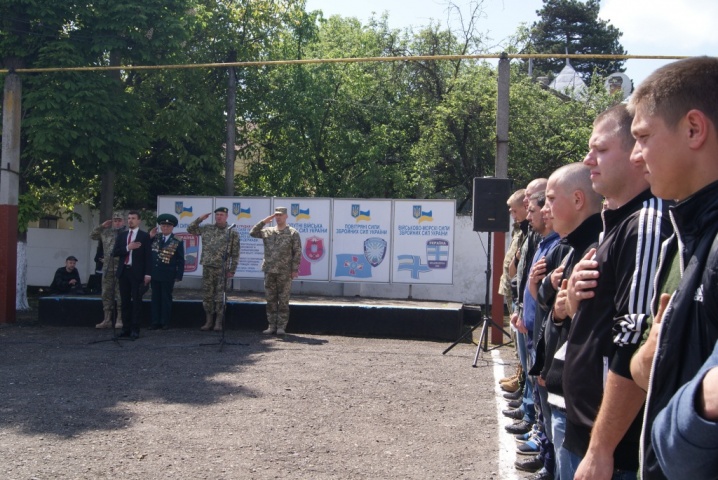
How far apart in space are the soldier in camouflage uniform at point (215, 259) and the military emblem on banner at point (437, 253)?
5398 mm

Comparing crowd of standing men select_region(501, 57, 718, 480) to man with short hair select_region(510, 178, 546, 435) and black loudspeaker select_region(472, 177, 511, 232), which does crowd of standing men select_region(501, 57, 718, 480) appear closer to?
man with short hair select_region(510, 178, 546, 435)

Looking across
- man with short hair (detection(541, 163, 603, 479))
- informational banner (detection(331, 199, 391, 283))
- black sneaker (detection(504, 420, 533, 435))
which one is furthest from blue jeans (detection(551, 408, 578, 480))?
informational banner (detection(331, 199, 391, 283))

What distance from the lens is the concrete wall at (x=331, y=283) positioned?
1852 cm

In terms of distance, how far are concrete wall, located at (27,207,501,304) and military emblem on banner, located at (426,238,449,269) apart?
3.34 feet

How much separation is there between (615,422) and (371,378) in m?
6.74

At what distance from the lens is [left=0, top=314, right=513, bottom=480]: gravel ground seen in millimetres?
5324

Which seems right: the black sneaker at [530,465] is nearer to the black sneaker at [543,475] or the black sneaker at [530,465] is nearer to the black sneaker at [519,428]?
the black sneaker at [543,475]

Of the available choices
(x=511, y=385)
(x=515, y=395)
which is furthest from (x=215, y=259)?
(x=515, y=395)

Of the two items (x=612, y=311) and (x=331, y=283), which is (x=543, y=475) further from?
(x=331, y=283)

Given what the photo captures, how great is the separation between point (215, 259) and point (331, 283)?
18.0ft

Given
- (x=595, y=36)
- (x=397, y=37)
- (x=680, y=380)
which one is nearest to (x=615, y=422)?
(x=680, y=380)

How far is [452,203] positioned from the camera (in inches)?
653

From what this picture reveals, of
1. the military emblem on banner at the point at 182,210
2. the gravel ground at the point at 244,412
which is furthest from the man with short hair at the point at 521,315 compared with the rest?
the military emblem on banner at the point at 182,210

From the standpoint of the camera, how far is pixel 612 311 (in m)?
2.42
